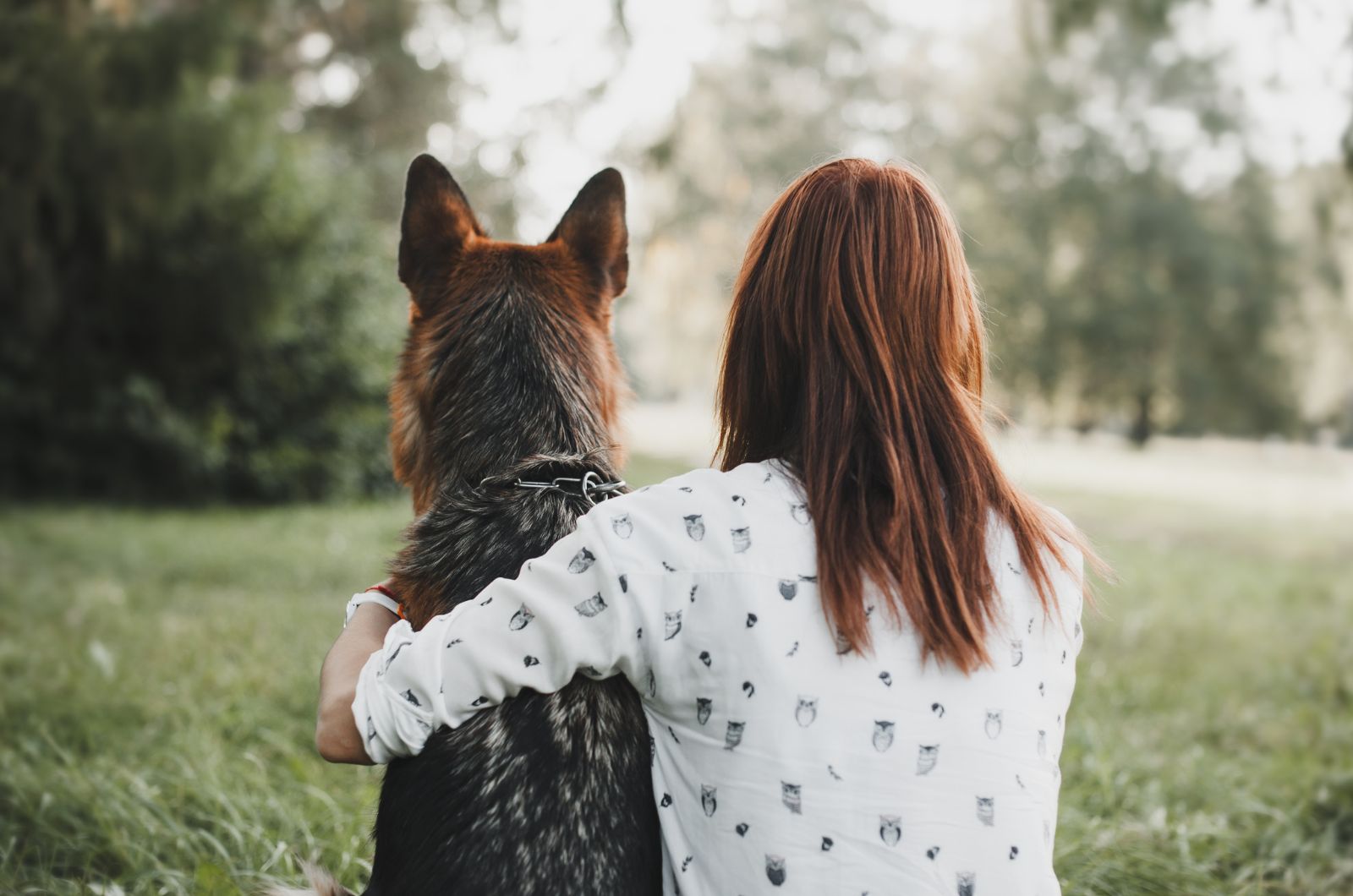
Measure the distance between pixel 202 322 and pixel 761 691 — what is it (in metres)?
12.1

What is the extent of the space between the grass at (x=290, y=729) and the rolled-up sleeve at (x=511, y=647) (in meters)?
1.49

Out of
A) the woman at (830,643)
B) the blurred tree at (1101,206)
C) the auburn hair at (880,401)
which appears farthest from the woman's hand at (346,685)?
the blurred tree at (1101,206)

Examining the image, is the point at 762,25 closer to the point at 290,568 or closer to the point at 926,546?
the point at 290,568

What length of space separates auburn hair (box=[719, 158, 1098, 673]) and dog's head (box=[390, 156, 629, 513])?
0.51 m

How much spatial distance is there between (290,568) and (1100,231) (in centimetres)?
3606

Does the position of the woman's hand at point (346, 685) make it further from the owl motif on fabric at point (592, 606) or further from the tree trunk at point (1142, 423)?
the tree trunk at point (1142, 423)

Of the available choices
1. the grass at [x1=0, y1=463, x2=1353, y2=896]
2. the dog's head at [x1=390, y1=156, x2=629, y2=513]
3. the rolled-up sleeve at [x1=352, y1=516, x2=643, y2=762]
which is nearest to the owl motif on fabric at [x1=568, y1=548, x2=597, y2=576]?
the rolled-up sleeve at [x1=352, y1=516, x2=643, y2=762]

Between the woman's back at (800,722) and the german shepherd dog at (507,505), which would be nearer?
the woman's back at (800,722)

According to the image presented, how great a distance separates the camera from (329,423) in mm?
13445

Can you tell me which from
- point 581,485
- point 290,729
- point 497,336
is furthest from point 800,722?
point 290,729

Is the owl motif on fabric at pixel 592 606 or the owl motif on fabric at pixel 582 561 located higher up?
the owl motif on fabric at pixel 582 561

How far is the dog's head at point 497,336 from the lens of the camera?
2461 mm

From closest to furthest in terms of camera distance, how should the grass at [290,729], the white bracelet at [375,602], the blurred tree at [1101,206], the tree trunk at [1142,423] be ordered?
1. the white bracelet at [375,602]
2. the grass at [290,729]
3. the blurred tree at [1101,206]
4. the tree trunk at [1142,423]

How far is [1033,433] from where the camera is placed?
42781mm
